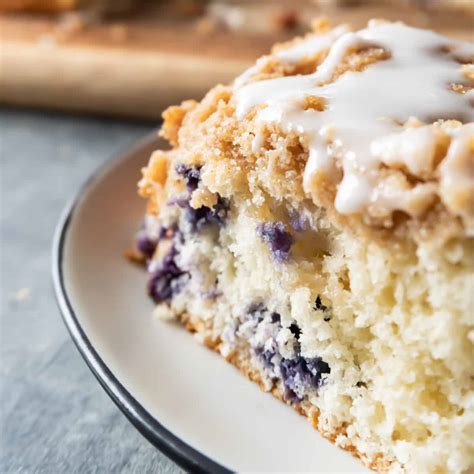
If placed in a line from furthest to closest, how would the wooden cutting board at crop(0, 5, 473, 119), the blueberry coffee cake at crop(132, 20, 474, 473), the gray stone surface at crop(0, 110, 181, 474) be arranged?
the wooden cutting board at crop(0, 5, 473, 119), the gray stone surface at crop(0, 110, 181, 474), the blueberry coffee cake at crop(132, 20, 474, 473)

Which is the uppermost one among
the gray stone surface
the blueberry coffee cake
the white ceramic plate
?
the blueberry coffee cake

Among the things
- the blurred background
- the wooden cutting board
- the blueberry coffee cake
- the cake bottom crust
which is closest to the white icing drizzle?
the blueberry coffee cake

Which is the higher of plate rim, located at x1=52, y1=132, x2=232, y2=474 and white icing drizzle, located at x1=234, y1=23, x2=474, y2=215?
white icing drizzle, located at x1=234, y1=23, x2=474, y2=215

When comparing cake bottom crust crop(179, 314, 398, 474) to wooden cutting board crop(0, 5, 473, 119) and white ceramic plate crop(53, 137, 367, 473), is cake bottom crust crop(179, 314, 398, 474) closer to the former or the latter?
white ceramic plate crop(53, 137, 367, 473)

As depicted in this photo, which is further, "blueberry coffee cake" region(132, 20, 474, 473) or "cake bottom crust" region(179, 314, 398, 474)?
"cake bottom crust" region(179, 314, 398, 474)

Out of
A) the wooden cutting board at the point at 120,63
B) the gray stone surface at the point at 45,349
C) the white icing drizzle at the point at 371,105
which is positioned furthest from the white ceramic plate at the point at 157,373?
the wooden cutting board at the point at 120,63

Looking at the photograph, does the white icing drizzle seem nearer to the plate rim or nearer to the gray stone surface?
the plate rim

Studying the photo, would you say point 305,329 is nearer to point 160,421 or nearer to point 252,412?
point 252,412

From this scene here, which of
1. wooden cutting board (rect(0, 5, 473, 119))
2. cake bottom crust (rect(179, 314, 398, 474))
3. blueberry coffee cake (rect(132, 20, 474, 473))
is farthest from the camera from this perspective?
wooden cutting board (rect(0, 5, 473, 119))
